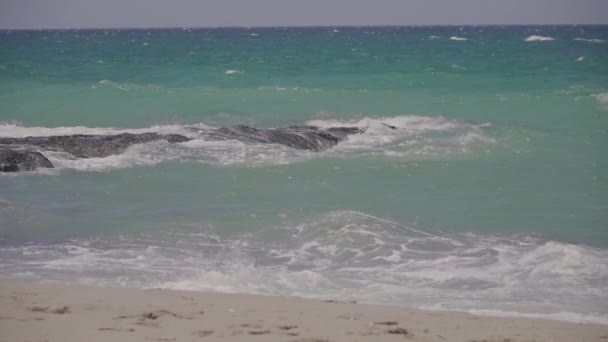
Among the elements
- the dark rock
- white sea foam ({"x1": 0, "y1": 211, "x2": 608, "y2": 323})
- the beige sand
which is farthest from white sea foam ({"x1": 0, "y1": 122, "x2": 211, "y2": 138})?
the beige sand

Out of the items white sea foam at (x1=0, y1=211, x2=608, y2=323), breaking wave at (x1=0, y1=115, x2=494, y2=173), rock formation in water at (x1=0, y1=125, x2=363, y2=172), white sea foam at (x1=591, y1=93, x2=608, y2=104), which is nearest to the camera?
white sea foam at (x1=0, y1=211, x2=608, y2=323)

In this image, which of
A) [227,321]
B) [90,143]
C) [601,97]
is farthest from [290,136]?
[601,97]

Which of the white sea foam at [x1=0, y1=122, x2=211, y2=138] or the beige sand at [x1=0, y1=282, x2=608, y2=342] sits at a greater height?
the white sea foam at [x1=0, y1=122, x2=211, y2=138]

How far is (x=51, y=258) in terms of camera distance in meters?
8.85

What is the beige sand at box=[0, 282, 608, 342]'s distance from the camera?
5520mm

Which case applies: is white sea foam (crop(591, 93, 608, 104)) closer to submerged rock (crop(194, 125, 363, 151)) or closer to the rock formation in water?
the rock formation in water

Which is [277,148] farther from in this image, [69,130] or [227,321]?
[227,321]

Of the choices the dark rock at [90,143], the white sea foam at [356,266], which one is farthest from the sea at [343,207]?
the dark rock at [90,143]

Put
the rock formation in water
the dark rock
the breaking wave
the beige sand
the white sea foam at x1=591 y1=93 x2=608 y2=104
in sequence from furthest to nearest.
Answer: the white sea foam at x1=591 y1=93 x2=608 y2=104, the dark rock, the breaking wave, the rock formation in water, the beige sand

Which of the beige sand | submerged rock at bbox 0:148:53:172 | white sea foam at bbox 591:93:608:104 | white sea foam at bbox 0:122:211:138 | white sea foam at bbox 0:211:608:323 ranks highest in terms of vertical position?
white sea foam at bbox 591:93:608:104

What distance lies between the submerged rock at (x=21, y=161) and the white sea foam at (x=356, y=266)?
17.7ft

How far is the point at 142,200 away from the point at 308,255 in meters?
4.05

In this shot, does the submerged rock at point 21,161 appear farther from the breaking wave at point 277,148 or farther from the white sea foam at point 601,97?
the white sea foam at point 601,97

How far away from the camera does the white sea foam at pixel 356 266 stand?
7.64m
